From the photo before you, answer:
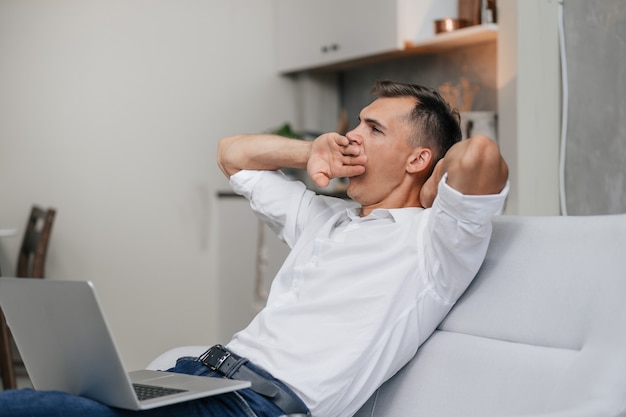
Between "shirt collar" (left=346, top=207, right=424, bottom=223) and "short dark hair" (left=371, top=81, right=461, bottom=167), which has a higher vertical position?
"short dark hair" (left=371, top=81, right=461, bottom=167)

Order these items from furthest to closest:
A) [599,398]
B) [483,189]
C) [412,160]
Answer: [412,160], [483,189], [599,398]

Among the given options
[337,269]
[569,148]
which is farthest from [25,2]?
[337,269]

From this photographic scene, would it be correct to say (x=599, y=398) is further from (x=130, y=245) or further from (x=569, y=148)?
(x=130, y=245)

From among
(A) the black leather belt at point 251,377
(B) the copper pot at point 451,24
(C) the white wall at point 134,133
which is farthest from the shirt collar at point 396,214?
(C) the white wall at point 134,133

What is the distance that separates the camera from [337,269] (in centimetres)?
169

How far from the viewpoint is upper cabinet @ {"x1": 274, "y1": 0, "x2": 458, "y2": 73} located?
3.81 meters

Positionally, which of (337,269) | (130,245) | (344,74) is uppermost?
(344,74)

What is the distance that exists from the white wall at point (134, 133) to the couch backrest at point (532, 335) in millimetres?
2970

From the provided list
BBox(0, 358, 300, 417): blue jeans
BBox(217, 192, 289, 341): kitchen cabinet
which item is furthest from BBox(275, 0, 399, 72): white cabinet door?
BBox(0, 358, 300, 417): blue jeans

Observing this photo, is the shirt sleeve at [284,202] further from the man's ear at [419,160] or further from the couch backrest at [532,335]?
the couch backrest at [532,335]

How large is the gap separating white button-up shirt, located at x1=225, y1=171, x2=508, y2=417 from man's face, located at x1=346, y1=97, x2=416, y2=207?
9cm

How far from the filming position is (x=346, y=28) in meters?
4.15

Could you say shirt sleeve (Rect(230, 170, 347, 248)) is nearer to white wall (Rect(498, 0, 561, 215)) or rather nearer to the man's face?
the man's face

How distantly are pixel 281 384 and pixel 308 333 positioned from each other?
117mm
